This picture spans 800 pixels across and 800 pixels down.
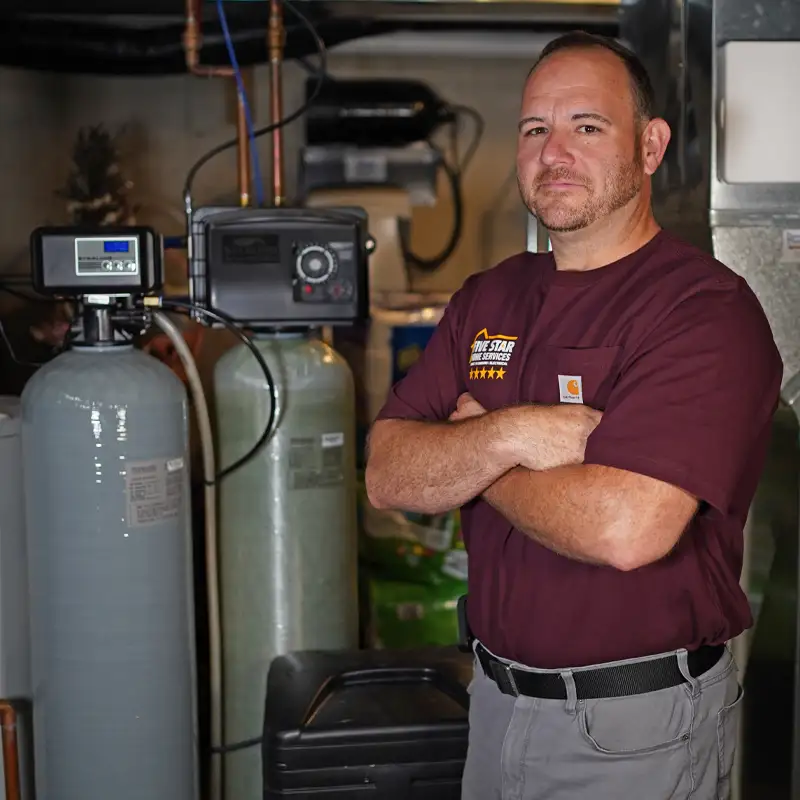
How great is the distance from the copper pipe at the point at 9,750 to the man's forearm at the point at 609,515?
4.51 feet

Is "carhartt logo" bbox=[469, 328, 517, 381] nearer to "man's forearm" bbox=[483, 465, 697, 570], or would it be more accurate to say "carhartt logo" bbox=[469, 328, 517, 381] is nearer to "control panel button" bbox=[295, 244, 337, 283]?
"man's forearm" bbox=[483, 465, 697, 570]

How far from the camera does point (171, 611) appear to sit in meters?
2.28

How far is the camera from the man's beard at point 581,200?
1.55 meters

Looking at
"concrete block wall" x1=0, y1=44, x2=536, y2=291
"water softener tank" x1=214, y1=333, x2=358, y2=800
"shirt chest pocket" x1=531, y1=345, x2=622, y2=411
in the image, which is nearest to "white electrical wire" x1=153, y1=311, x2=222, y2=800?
"water softener tank" x1=214, y1=333, x2=358, y2=800

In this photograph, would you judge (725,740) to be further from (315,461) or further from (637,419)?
(315,461)

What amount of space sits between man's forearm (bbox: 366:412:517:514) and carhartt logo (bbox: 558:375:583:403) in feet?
0.36

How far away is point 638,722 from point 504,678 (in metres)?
0.20

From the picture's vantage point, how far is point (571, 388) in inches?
59.6

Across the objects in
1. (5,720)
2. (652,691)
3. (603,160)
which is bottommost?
(5,720)

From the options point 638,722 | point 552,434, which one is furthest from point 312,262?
point 638,722

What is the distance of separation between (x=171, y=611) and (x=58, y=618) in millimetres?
230

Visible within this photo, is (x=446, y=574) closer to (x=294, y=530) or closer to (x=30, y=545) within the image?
(x=294, y=530)

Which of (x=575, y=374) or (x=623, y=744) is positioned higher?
(x=575, y=374)

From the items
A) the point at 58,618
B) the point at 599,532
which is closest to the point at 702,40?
the point at 599,532
